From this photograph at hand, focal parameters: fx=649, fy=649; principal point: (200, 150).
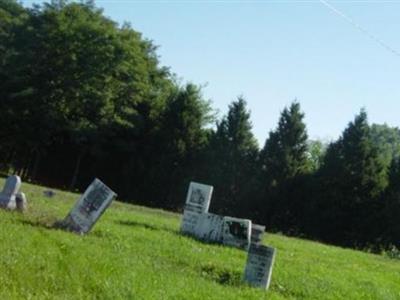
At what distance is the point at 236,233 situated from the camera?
61.4 ft

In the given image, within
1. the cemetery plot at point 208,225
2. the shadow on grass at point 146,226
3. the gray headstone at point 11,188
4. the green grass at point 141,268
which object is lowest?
the green grass at point 141,268

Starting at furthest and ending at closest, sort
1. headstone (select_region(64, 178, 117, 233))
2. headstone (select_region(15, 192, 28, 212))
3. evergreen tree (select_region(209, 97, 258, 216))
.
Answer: evergreen tree (select_region(209, 97, 258, 216)) < headstone (select_region(15, 192, 28, 212)) < headstone (select_region(64, 178, 117, 233))

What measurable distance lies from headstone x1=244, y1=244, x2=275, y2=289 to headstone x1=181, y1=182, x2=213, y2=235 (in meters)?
7.19

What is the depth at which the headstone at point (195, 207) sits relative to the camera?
19828 mm

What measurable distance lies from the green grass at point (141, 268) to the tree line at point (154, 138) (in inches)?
933

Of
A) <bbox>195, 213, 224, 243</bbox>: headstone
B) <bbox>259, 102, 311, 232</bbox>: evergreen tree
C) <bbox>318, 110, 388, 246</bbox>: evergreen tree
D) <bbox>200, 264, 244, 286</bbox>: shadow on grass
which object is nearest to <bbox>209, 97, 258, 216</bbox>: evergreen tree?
<bbox>259, 102, 311, 232</bbox>: evergreen tree

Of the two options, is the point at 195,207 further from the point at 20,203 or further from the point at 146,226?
the point at 20,203

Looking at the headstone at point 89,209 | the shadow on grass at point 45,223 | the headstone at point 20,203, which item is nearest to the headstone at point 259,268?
the headstone at point 89,209

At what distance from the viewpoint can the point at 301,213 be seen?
143 feet

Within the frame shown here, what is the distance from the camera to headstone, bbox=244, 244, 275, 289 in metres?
12.3

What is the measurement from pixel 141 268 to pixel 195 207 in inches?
363

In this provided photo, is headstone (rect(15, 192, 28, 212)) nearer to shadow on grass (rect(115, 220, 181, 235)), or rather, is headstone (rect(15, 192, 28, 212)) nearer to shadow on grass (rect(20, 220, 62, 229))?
shadow on grass (rect(20, 220, 62, 229))

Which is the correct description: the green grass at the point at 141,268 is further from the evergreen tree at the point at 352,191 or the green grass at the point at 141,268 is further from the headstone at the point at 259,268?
the evergreen tree at the point at 352,191

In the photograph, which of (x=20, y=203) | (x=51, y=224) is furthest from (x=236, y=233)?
(x=20, y=203)
